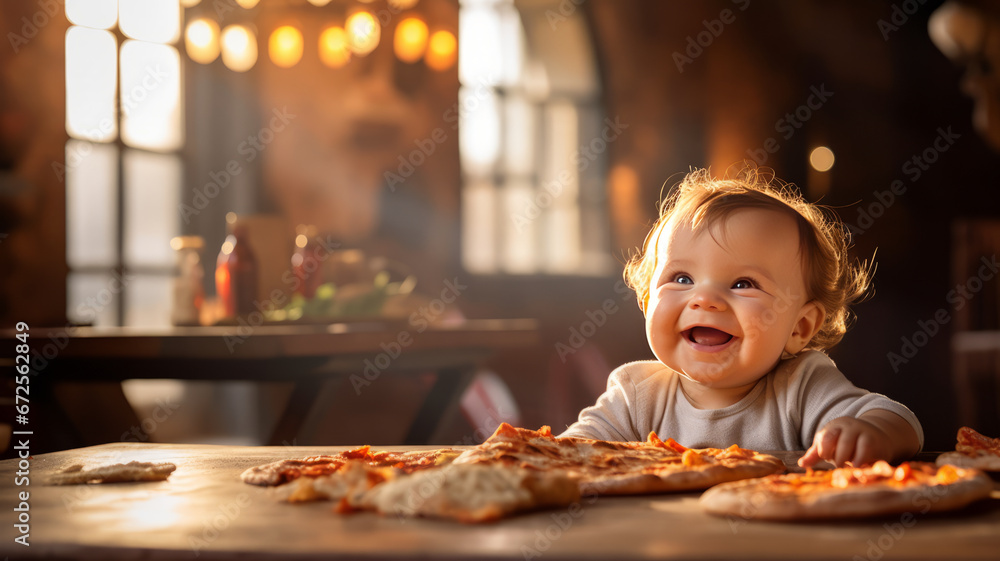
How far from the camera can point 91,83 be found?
569 cm

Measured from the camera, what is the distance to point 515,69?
752 centimetres

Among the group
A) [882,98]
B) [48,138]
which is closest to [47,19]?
[48,138]

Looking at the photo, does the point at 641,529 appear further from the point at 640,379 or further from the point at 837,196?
the point at 837,196

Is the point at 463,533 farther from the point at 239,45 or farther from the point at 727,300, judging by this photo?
the point at 239,45

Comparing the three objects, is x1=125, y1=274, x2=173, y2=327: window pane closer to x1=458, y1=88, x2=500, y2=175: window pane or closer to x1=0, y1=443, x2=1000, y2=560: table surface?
x1=458, y1=88, x2=500, y2=175: window pane

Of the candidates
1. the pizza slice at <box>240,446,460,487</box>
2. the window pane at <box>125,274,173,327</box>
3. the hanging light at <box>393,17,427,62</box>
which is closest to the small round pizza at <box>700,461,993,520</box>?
the pizza slice at <box>240,446,460,487</box>

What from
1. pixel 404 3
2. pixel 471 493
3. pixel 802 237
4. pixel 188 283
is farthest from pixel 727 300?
pixel 404 3

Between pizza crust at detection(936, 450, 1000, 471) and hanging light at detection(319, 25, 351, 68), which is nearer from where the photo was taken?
pizza crust at detection(936, 450, 1000, 471)

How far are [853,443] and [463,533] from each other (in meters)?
0.54

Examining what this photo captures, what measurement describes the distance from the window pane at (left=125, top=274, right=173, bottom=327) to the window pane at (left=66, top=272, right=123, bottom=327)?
0.10m

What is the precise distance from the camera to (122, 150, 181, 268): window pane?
235 inches

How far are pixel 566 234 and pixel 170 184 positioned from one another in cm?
321

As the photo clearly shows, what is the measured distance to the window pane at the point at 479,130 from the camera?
23.6 feet

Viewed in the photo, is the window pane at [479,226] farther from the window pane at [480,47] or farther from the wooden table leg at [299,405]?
the wooden table leg at [299,405]
